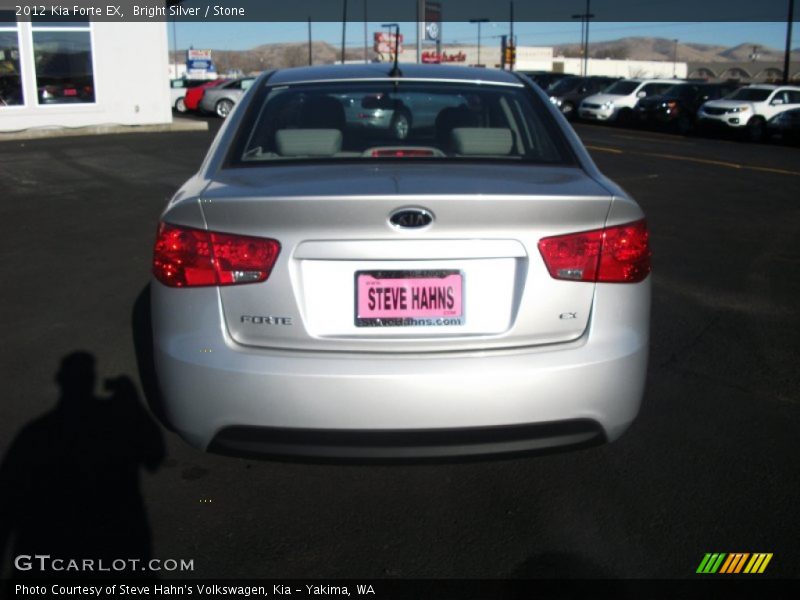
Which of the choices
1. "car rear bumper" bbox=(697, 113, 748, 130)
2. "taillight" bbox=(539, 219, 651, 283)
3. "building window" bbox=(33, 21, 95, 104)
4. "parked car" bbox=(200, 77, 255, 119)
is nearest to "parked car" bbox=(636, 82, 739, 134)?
"car rear bumper" bbox=(697, 113, 748, 130)

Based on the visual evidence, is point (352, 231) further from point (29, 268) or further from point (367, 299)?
point (29, 268)

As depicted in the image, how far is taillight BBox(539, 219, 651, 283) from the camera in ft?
9.41

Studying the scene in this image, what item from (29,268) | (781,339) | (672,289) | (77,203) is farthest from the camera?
(77,203)

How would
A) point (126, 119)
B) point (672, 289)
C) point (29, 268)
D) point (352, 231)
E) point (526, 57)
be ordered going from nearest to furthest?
point (352, 231), point (672, 289), point (29, 268), point (126, 119), point (526, 57)

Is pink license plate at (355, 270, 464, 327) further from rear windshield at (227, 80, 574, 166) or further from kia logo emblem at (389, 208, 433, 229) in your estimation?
rear windshield at (227, 80, 574, 166)

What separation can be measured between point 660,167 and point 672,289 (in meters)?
9.83

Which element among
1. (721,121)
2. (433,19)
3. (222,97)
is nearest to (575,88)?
(433,19)

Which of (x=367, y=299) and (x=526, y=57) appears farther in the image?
(x=526, y=57)

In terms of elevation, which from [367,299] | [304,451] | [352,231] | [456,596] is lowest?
[456,596]

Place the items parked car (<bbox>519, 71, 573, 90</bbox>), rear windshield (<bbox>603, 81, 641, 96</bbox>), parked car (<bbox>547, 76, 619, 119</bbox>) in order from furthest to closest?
parked car (<bbox>519, 71, 573, 90</bbox>), parked car (<bbox>547, 76, 619, 119</bbox>), rear windshield (<bbox>603, 81, 641, 96</bbox>)

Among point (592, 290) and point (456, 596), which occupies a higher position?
point (592, 290)

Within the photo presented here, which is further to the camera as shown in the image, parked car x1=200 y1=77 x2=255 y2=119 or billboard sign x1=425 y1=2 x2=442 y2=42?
billboard sign x1=425 y1=2 x2=442 y2=42

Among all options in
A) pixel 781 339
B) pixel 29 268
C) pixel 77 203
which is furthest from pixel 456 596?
pixel 77 203

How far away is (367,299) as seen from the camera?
2816mm
